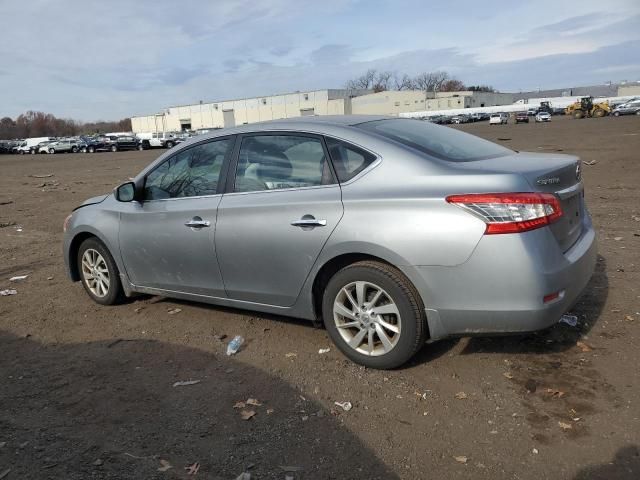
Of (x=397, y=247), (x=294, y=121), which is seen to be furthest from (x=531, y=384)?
(x=294, y=121)

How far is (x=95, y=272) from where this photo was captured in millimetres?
5516

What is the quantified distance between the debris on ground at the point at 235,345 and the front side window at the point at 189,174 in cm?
123

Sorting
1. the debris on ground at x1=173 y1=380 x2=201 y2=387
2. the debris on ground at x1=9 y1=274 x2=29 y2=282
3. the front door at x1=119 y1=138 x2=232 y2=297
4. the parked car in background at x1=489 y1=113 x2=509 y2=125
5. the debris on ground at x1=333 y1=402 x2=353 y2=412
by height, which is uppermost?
the parked car in background at x1=489 y1=113 x2=509 y2=125

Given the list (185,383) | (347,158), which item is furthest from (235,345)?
(347,158)

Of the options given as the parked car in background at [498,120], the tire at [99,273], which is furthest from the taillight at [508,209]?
the parked car in background at [498,120]

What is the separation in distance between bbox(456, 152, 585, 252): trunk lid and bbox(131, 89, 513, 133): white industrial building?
87.8 m

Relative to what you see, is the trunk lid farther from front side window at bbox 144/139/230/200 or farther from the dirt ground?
front side window at bbox 144/139/230/200

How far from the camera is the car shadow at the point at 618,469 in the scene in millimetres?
2613

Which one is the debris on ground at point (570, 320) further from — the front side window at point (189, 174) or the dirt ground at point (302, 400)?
the front side window at point (189, 174)

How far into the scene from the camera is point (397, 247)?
135 inches

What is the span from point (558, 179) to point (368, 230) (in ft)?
4.24

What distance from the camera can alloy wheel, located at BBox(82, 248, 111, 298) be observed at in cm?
544

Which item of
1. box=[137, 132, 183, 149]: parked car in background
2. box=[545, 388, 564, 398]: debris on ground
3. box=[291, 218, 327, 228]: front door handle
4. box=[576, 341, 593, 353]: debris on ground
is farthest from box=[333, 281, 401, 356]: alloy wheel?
box=[137, 132, 183, 149]: parked car in background

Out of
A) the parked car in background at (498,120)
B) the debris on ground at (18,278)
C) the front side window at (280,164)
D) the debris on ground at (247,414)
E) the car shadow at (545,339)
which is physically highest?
the parked car in background at (498,120)
